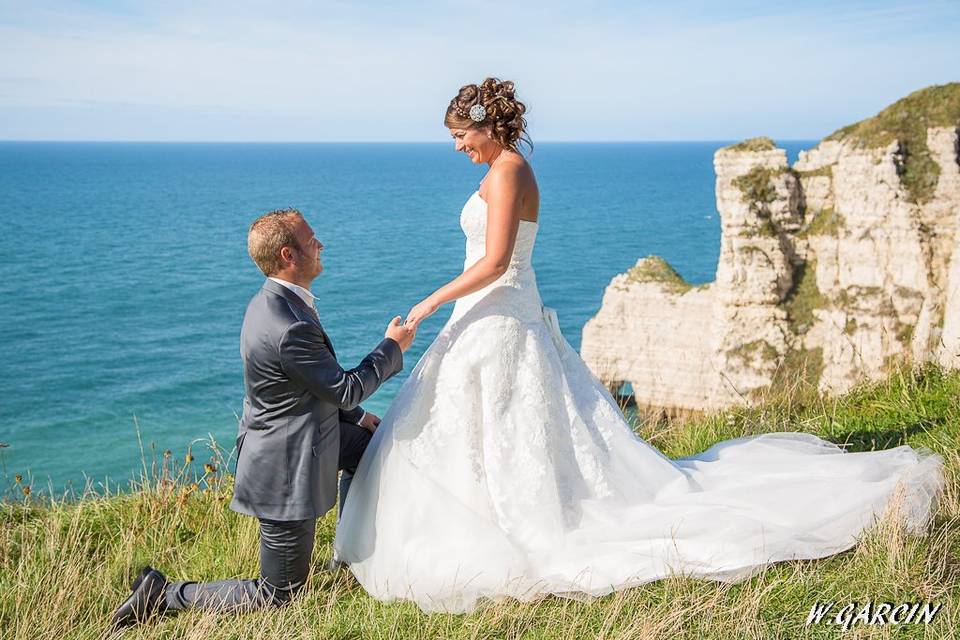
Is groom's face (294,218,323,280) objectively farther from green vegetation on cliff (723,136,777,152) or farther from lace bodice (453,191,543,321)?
green vegetation on cliff (723,136,777,152)

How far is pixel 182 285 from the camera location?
216 ft

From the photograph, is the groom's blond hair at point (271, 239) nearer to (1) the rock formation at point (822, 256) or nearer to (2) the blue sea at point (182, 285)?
(2) the blue sea at point (182, 285)

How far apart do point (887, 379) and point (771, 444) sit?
2629mm

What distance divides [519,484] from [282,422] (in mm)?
1327

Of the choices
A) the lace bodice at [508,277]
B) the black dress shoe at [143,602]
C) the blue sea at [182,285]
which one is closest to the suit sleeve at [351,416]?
the lace bodice at [508,277]

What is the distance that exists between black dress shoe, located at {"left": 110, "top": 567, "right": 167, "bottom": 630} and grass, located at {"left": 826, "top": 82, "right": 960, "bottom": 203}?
1306 inches

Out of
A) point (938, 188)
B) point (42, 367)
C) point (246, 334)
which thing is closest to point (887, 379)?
point (246, 334)

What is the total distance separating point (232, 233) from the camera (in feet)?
310

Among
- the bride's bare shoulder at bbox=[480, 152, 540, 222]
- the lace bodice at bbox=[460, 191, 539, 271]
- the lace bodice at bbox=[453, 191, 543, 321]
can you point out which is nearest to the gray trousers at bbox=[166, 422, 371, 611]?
the lace bodice at bbox=[453, 191, 543, 321]

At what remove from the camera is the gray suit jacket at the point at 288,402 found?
4.17 m

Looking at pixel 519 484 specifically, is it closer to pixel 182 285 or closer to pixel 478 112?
pixel 478 112

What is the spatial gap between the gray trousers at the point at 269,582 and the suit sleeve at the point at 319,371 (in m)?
0.72

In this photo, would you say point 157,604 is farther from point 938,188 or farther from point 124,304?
point 124,304

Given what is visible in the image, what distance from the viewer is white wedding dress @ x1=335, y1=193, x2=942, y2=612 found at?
4.29 m
